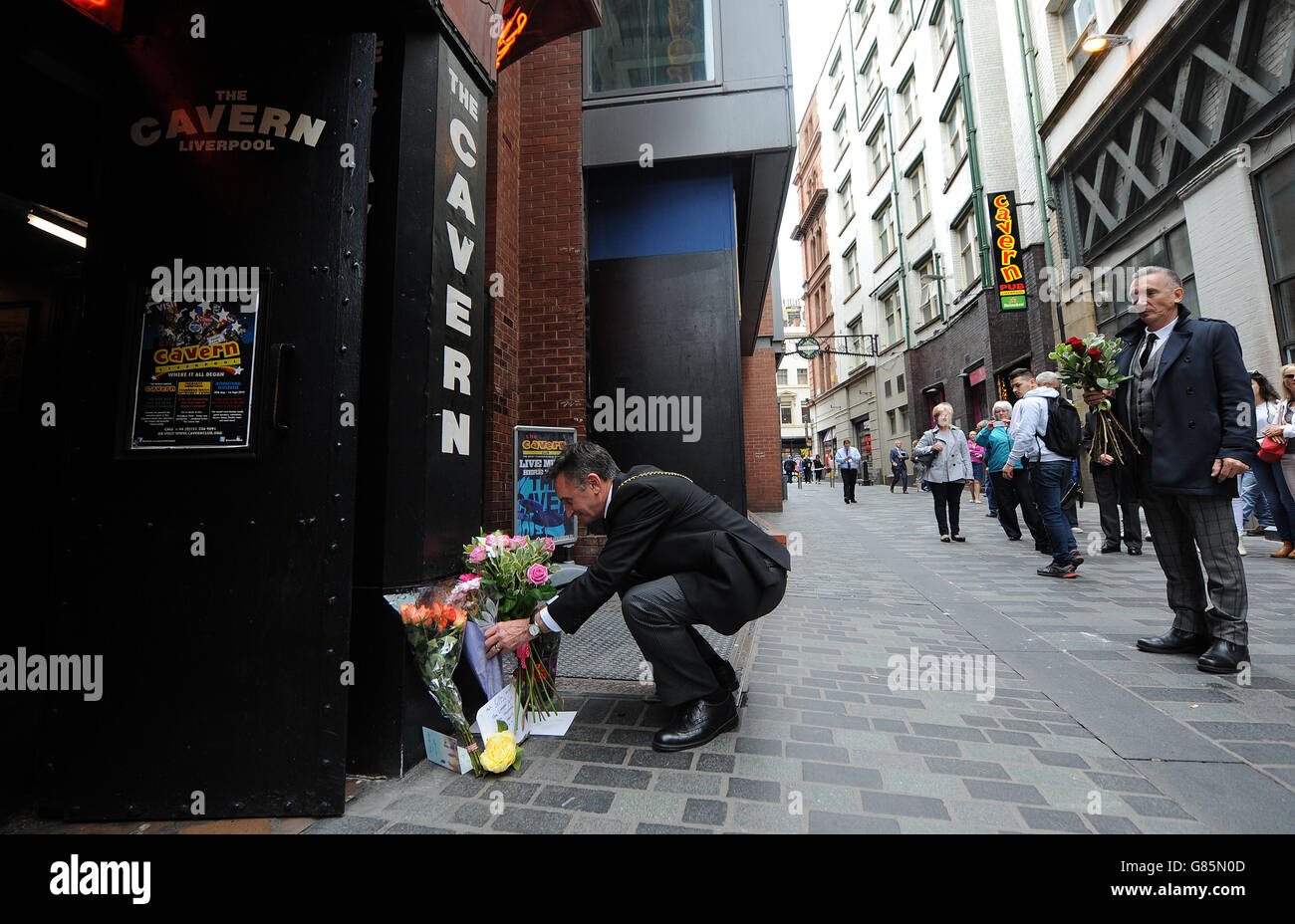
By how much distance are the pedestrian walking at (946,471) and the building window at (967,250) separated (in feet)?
36.5

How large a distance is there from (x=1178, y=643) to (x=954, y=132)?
19699 mm

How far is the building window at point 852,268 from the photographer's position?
2891 centimetres

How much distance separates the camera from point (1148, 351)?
3693 mm

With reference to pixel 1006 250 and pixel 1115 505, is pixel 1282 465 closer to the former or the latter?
pixel 1115 505

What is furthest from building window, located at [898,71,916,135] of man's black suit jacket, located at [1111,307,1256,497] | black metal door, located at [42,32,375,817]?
black metal door, located at [42,32,375,817]

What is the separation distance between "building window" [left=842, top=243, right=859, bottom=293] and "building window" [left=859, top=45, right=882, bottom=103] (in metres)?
6.11

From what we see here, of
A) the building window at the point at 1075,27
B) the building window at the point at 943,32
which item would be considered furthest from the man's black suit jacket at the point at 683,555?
the building window at the point at 943,32

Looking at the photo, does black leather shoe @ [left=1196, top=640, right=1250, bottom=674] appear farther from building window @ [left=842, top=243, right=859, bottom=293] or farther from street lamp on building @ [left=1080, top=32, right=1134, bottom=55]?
building window @ [left=842, top=243, right=859, bottom=293]

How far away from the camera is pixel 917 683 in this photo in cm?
329

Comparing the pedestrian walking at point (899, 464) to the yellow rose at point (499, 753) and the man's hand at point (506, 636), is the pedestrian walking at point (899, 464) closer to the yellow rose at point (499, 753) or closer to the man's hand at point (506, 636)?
the man's hand at point (506, 636)

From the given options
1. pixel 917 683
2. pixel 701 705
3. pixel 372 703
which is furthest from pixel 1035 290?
pixel 372 703
